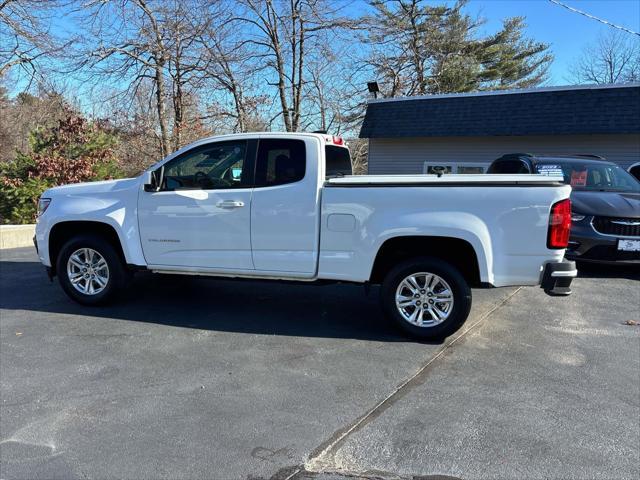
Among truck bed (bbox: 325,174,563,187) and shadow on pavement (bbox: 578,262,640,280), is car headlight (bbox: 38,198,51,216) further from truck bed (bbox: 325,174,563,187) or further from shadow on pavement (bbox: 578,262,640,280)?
shadow on pavement (bbox: 578,262,640,280)

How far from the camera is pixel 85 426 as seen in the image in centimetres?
334

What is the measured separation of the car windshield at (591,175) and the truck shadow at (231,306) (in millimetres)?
3975

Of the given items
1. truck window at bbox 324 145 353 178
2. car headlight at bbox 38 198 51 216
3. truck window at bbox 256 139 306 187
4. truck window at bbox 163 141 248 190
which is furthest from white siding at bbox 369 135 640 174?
car headlight at bbox 38 198 51 216

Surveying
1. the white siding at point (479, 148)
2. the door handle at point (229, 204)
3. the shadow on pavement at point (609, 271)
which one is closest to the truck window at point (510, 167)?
the shadow on pavement at point (609, 271)

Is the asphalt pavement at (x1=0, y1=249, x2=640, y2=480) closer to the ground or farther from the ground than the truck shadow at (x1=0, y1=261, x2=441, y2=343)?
closer to the ground

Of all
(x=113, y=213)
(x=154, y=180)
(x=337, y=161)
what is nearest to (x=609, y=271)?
(x=337, y=161)

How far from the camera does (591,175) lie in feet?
27.8

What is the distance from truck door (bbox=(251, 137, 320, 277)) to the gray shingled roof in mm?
11646

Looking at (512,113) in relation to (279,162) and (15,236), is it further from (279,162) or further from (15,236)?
(15,236)

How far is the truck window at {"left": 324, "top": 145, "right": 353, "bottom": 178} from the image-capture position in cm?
557

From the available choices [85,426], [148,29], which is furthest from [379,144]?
[85,426]

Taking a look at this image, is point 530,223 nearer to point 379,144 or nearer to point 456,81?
point 379,144

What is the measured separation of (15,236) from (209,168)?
8.18m

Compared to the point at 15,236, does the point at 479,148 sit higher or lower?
higher
